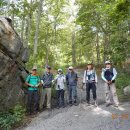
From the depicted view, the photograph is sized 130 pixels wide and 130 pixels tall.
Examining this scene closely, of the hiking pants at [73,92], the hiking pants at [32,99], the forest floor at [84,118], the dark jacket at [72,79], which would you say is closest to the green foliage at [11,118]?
the forest floor at [84,118]

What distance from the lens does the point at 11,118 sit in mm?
10859

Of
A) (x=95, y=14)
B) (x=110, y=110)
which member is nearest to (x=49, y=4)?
(x=95, y=14)

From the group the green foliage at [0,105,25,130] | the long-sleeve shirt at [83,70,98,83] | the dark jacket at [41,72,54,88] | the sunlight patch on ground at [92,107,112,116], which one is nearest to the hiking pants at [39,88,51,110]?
the dark jacket at [41,72,54,88]

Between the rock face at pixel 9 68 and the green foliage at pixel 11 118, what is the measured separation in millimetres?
441

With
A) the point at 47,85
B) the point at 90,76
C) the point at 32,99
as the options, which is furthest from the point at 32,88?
the point at 90,76

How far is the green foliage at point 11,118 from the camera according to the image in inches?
411

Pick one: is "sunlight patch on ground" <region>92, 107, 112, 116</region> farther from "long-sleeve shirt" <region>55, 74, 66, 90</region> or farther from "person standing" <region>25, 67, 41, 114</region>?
"person standing" <region>25, 67, 41, 114</region>

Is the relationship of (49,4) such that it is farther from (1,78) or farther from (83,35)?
(1,78)

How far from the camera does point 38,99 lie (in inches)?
534

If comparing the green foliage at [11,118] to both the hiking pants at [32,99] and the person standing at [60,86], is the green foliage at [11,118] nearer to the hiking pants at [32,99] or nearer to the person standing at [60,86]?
the hiking pants at [32,99]

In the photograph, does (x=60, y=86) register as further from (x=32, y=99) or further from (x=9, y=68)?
(x=9, y=68)

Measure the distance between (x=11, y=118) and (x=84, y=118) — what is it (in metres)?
3.09

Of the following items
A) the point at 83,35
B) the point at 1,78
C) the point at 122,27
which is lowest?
the point at 1,78

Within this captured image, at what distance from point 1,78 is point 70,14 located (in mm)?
29889
